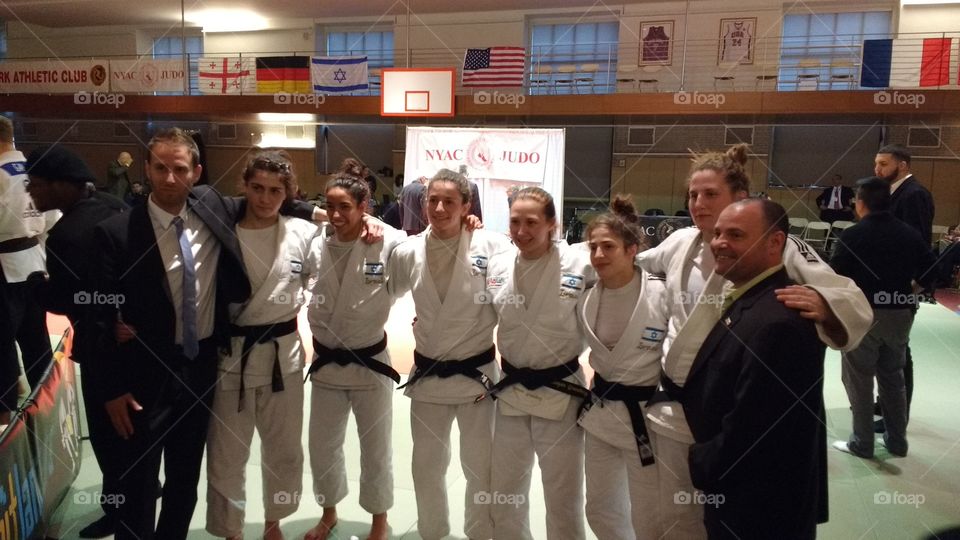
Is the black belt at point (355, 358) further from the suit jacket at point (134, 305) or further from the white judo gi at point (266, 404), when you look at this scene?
the suit jacket at point (134, 305)

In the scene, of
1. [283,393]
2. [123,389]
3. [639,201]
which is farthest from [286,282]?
[639,201]

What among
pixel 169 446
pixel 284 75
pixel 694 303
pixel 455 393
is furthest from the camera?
pixel 284 75

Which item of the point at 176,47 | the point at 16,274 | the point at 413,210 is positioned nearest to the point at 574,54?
the point at 413,210

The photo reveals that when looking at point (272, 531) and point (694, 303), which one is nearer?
point (694, 303)

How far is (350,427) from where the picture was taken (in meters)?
3.94

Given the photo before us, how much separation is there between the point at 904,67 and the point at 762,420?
37.8 ft

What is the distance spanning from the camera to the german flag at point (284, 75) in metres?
11.7

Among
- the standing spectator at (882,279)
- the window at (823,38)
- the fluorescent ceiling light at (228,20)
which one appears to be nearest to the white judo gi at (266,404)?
the standing spectator at (882,279)

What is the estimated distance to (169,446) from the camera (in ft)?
7.79

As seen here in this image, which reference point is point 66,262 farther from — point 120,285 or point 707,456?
point 707,456

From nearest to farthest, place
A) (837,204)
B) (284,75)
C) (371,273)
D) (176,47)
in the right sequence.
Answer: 1. (371,273)
2. (837,204)
3. (284,75)
4. (176,47)

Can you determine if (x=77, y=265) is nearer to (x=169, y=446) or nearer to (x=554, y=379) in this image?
(x=169, y=446)

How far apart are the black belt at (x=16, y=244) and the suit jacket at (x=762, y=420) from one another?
145 inches

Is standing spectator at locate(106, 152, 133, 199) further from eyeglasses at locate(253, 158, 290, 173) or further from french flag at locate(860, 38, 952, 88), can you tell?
french flag at locate(860, 38, 952, 88)
